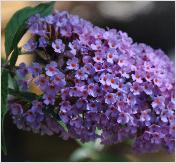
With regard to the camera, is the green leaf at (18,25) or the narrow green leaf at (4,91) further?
the green leaf at (18,25)

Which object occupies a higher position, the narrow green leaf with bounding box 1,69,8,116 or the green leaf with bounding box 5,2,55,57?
the green leaf with bounding box 5,2,55,57

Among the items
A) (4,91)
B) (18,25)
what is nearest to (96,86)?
(4,91)

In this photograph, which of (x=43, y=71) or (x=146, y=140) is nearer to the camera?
(x=43, y=71)

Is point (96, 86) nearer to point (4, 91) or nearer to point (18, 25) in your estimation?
point (4, 91)

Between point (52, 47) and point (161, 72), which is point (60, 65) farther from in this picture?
point (161, 72)

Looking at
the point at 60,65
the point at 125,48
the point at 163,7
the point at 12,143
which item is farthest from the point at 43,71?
the point at 163,7
